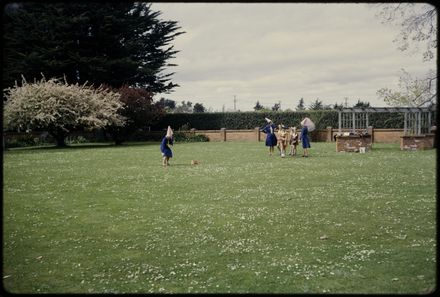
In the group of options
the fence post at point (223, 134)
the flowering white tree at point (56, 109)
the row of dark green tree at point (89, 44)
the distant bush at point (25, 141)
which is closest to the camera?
the flowering white tree at point (56, 109)

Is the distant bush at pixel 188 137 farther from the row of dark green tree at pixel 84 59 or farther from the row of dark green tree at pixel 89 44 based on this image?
the row of dark green tree at pixel 89 44

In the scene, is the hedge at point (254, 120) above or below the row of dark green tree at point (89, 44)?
below

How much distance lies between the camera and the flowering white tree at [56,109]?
3316 cm

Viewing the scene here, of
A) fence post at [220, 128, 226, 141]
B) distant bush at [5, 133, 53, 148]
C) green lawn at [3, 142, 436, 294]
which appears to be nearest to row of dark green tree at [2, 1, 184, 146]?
distant bush at [5, 133, 53, 148]

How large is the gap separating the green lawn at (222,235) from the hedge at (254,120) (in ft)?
98.0

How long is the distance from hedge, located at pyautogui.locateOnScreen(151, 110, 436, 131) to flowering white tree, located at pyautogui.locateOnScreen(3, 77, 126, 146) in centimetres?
1418

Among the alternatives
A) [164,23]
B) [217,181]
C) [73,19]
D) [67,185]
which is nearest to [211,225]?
[217,181]

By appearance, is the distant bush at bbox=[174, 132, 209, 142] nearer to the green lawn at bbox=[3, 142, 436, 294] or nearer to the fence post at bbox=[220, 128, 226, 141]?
the fence post at bbox=[220, 128, 226, 141]

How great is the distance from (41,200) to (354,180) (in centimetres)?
1010

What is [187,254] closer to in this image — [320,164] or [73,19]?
[320,164]

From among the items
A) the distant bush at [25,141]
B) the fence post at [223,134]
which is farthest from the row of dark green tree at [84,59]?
the fence post at [223,134]

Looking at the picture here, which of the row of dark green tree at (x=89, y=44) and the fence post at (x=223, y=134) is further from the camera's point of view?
the fence post at (x=223, y=134)

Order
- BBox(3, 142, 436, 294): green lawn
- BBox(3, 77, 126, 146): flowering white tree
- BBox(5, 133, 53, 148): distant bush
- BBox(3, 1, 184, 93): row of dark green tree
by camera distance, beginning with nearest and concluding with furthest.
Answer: BBox(3, 142, 436, 294): green lawn, BBox(3, 77, 126, 146): flowering white tree, BBox(5, 133, 53, 148): distant bush, BBox(3, 1, 184, 93): row of dark green tree

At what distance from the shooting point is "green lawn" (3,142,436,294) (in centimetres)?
564
